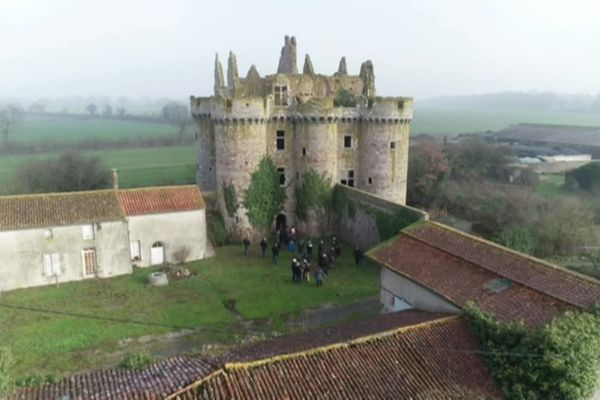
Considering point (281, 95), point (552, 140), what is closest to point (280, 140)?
point (281, 95)

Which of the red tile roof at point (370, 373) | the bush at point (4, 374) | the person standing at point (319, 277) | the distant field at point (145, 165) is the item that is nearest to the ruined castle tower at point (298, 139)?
the person standing at point (319, 277)

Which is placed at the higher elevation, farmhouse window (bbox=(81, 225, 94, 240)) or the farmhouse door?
farmhouse window (bbox=(81, 225, 94, 240))

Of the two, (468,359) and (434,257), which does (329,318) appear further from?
(468,359)

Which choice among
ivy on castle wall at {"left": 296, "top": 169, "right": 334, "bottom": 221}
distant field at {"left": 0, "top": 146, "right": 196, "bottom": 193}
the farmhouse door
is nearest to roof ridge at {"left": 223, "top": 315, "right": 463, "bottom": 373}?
the farmhouse door

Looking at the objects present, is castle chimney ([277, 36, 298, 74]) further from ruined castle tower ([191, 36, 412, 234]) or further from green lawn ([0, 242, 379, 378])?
green lawn ([0, 242, 379, 378])

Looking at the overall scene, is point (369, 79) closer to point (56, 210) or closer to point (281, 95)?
point (281, 95)

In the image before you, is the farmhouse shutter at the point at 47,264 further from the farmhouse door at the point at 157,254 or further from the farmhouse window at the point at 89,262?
the farmhouse door at the point at 157,254

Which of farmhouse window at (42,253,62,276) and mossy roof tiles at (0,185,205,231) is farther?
farmhouse window at (42,253,62,276)
